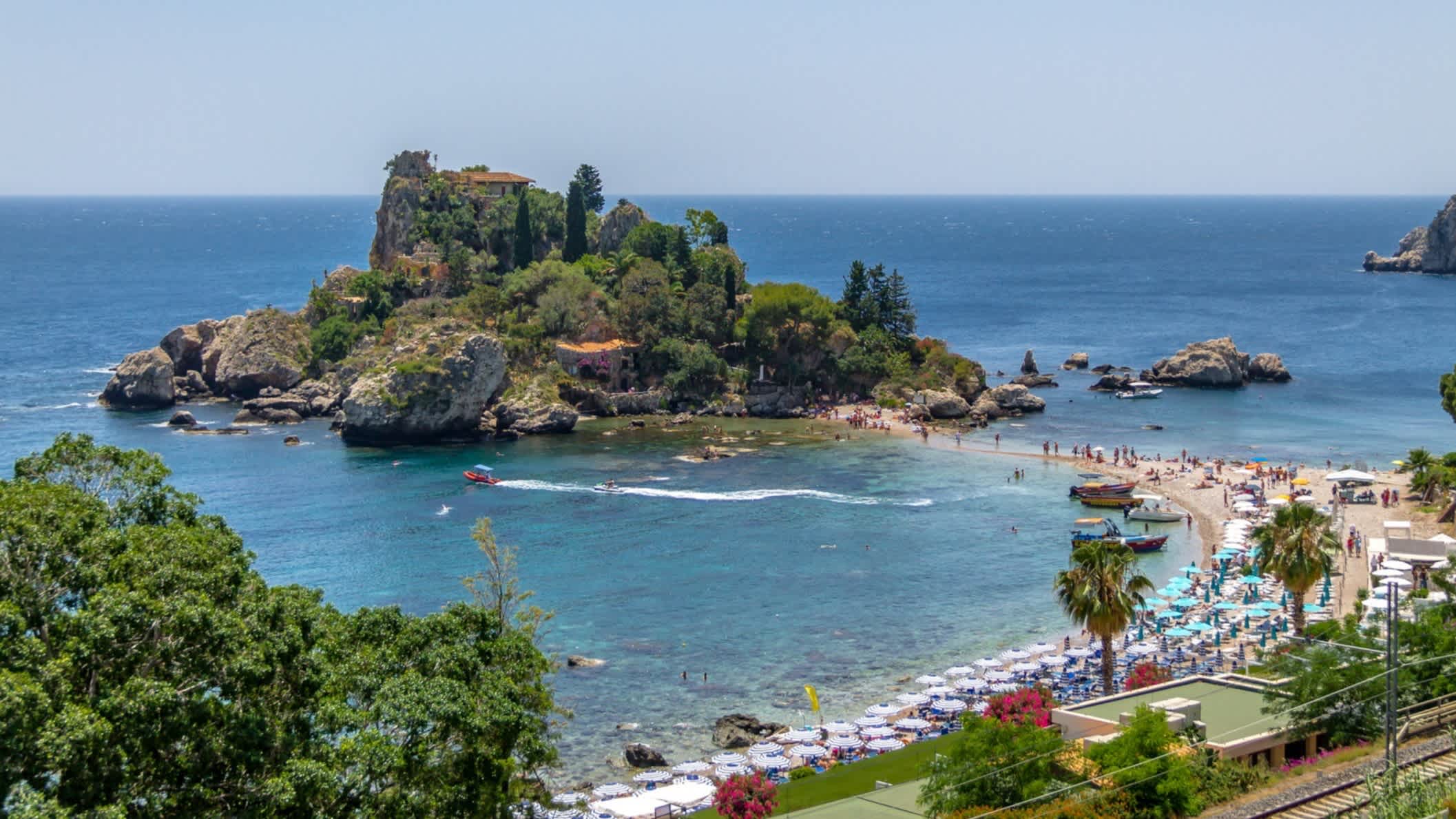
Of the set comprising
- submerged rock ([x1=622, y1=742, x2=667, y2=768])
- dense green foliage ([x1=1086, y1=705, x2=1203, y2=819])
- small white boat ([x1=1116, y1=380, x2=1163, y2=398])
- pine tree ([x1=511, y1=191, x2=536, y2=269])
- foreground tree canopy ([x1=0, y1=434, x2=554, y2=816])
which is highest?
pine tree ([x1=511, y1=191, x2=536, y2=269])

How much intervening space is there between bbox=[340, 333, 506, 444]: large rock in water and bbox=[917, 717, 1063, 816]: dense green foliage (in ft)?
199

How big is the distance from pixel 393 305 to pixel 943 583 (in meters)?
60.6

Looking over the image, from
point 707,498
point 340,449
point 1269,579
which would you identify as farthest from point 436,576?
point 1269,579

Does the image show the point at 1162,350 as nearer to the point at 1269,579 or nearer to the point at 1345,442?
the point at 1345,442

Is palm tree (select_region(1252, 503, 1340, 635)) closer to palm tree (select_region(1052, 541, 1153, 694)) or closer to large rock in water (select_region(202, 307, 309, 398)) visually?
palm tree (select_region(1052, 541, 1153, 694))

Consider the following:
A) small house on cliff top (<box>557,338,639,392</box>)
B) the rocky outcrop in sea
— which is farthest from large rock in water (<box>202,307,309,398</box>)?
the rocky outcrop in sea

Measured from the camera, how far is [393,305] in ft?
334

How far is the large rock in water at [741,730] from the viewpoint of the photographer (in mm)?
39094

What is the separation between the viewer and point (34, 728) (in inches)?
707

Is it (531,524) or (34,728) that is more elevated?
(34,728)

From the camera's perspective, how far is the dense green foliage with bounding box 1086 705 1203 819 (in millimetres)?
24984

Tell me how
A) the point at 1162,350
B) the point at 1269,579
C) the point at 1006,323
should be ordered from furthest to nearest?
1. the point at 1006,323
2. the point at 1162,350
3. the point at 1269,579

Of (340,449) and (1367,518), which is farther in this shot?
(340,449)

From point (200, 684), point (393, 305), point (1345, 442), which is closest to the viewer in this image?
point (200, 684)
